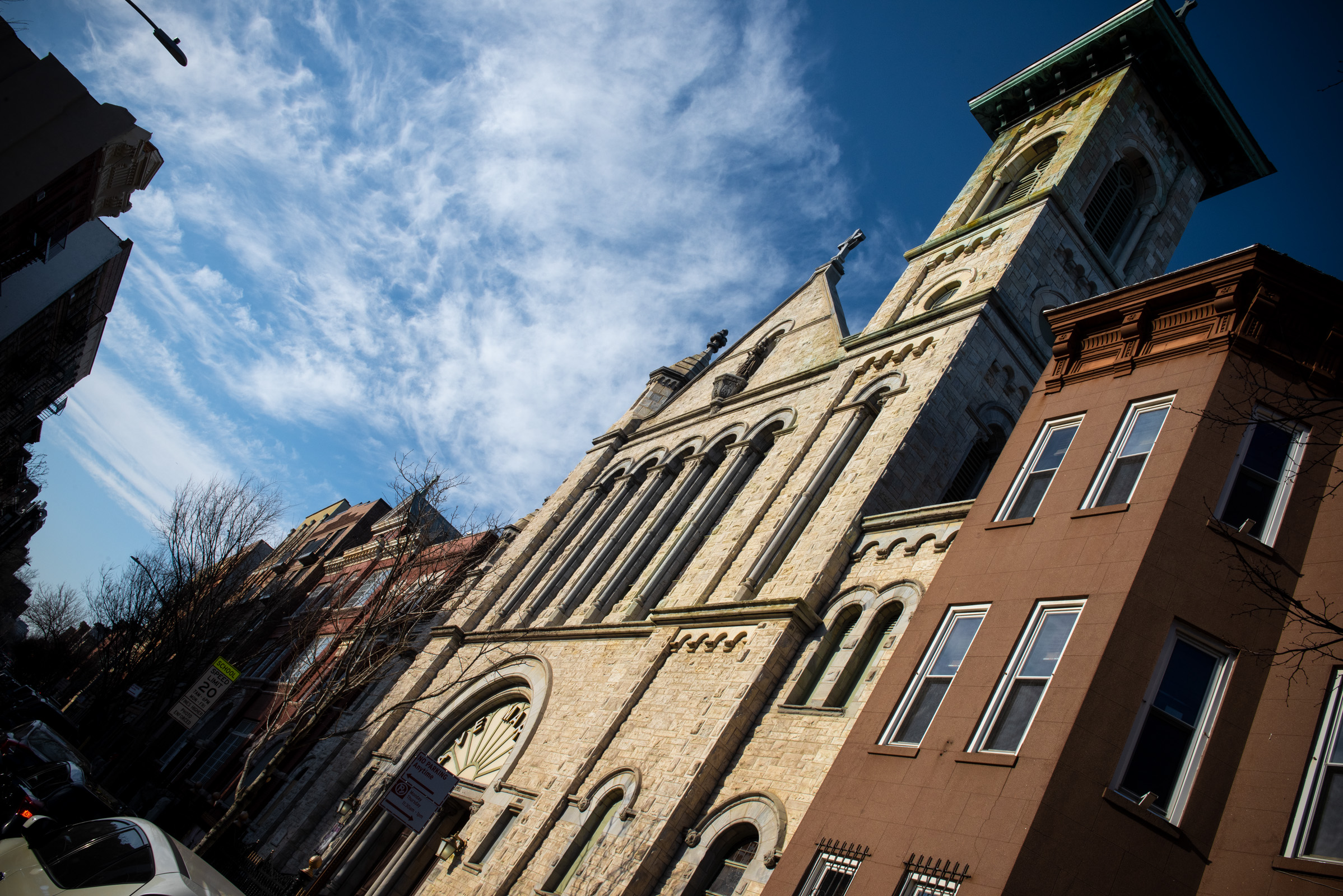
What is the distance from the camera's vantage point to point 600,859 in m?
10.9

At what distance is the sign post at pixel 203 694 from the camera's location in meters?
18.0

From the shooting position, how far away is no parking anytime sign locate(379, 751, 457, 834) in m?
13.7

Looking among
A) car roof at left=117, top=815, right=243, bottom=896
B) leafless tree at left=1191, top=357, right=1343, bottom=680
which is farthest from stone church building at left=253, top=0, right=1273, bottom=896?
car roof at left=117, top=815, right=243, bottom=896

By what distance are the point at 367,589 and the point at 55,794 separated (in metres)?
23.2

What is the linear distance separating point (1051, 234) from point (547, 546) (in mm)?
15069

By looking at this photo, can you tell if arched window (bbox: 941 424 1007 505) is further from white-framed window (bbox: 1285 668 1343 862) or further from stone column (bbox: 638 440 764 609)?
white-framed window (bbox: 1285 668 1343 862)

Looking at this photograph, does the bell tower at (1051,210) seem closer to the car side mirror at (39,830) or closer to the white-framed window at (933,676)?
the white-framed window at (933,676)

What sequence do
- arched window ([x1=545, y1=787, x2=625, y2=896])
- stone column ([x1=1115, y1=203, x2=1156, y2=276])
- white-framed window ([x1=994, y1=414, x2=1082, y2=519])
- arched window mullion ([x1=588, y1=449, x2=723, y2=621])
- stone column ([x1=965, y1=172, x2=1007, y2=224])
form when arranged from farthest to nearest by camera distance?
stone column ([x1=965, y1=172, x2=1007, y2=224]) < stone column ([x1=1115, y1=203, x2=1156, y2=276]) < arched window mullion ([x1=588, y1=449, x2=723, y2=621]) < arched window ([x1=545, y1=787, x2=625, y2=896]) < white-framed window ([x1=994, y1=414, x2=1082, y2=519])

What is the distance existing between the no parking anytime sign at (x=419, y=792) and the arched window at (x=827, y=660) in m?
6.99

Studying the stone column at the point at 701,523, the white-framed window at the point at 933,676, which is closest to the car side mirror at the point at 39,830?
the white-framed window at the point at 933,676

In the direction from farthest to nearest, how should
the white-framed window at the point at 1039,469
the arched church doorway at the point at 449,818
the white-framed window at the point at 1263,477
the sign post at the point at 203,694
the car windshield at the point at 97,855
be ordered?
the sign post at the point at 203,694 < the arched church doorway at the point at 449,818 < the white-framed window at the point at 1039,469 < the white-framed window at the point at 1263,477 < the car windshield at the point at 97,855

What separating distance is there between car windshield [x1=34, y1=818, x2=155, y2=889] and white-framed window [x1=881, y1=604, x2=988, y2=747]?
22.9ft

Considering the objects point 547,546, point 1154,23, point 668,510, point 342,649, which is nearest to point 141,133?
point 342,649

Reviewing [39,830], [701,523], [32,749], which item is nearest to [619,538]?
[701,523]
